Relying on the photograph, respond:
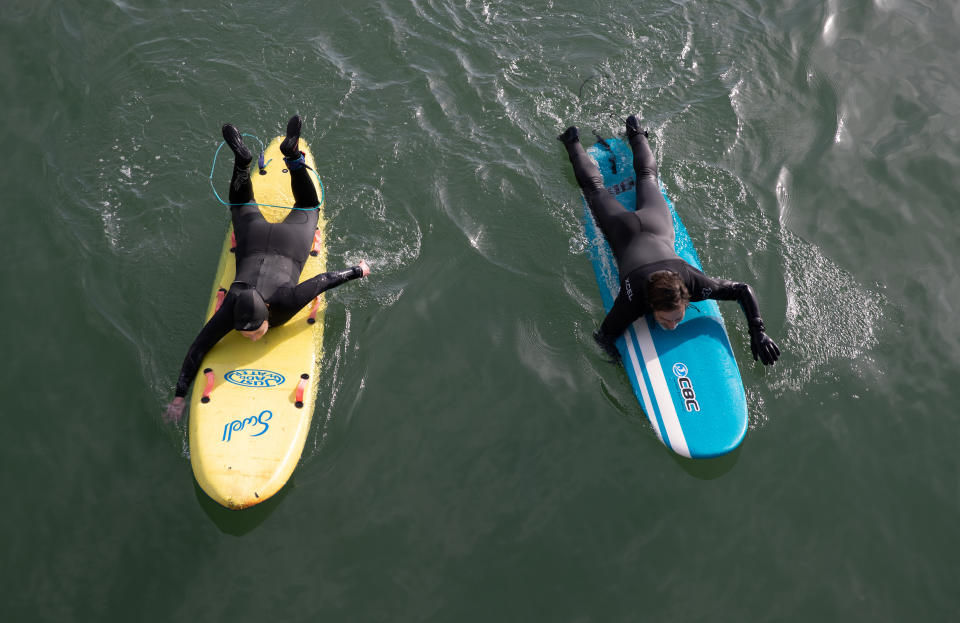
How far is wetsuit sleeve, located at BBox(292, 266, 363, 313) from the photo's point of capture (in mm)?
6262

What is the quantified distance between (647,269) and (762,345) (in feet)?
3.83

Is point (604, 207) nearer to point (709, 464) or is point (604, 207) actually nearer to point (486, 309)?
point (486, 309)

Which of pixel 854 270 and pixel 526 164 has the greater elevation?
pixel 526 164

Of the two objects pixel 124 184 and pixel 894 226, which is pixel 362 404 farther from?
pixel 894 226

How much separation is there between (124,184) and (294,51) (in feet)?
8.61

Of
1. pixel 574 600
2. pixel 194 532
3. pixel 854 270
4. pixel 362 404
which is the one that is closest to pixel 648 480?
pixel 574 600

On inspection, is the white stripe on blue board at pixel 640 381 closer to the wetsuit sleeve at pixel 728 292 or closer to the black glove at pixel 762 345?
the wetsuit sleeve at pixel 728 292

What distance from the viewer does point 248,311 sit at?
579 centimetres

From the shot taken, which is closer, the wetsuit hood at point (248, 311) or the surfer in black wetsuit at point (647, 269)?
the wetsuit hood at point (248, 311)

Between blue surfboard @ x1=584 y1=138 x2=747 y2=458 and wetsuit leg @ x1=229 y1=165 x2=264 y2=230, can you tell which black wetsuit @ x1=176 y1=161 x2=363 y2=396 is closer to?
wetsuit leg @ x1=229 y1=165 x2=264 y2=230

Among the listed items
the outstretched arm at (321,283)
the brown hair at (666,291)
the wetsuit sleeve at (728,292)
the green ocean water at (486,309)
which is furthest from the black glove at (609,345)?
the outstretched arm at (321,283)

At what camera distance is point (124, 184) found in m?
7.67

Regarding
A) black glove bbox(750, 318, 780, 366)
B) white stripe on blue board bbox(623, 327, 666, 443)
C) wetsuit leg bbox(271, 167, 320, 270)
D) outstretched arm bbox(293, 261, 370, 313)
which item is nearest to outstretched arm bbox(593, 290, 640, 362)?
white stripe on blue board bbox(623, 327, 666, 443)

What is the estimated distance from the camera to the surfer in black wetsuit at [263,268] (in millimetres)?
6035
